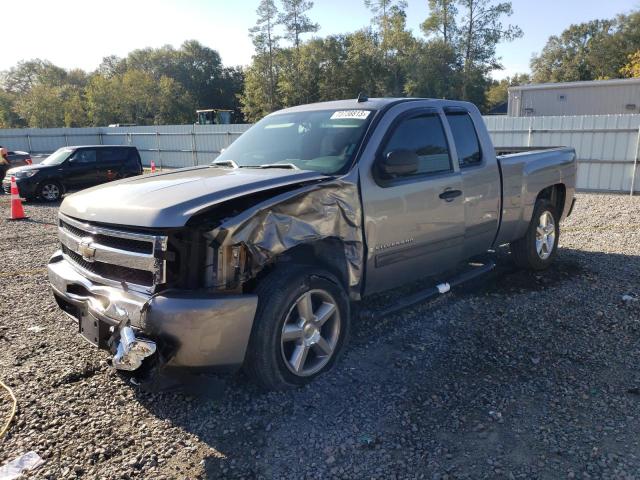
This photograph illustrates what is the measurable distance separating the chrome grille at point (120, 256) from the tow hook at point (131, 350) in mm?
275

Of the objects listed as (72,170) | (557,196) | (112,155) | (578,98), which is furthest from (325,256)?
(578,98)

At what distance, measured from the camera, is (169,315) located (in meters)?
2.76

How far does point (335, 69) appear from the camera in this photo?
4875 cm

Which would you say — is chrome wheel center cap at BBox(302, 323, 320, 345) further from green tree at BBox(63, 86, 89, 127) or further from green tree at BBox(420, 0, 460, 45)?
green tree at BBox(63, 86, 89, 127)

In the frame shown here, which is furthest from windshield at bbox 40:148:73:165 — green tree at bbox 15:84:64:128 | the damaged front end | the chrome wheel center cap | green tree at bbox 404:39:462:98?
green tree at bbox 15:84:64:128

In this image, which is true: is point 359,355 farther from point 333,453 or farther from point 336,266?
point 333,453

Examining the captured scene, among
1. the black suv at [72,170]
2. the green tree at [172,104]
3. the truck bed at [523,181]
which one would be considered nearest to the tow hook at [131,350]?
the truck bed at [523,181]

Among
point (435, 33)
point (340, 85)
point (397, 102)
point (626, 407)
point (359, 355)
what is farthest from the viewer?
point (340, 85)

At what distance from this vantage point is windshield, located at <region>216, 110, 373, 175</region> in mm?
3936

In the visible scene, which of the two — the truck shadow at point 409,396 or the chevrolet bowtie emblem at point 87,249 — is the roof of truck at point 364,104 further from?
the chevrolet bowtie emblem at point 87,249

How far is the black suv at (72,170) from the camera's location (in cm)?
1423

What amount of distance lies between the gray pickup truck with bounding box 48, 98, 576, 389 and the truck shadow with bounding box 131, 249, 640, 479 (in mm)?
301

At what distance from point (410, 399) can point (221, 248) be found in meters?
1.60

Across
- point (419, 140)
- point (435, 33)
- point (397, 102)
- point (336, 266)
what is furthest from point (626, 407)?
point (435, 33)
